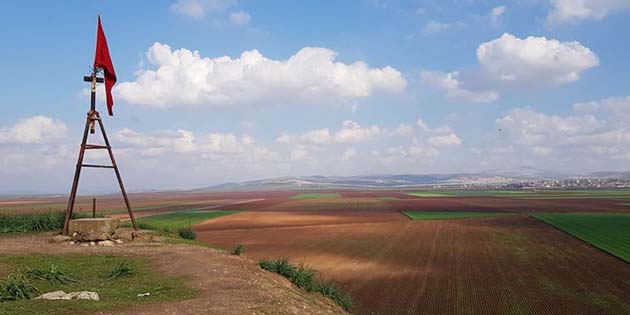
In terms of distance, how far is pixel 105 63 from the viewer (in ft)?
75.0

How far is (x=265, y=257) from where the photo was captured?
3562 cm

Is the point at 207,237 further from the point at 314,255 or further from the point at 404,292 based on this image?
the point at 404,292

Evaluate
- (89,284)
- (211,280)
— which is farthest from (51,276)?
(211,280)

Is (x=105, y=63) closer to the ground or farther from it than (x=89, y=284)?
farther from it

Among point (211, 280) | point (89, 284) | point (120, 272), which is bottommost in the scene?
point (211, 280)

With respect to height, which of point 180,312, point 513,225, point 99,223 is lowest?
point 513,225

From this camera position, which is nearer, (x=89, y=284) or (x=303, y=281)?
(x=89, y=284)

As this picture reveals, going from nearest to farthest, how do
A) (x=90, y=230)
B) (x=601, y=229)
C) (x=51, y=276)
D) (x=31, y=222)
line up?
(x=51, y=276)
(x=90, y=230)
(x=31, y=222)
(x=601, y=229)

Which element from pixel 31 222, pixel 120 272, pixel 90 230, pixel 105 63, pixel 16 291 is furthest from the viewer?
pixel 31 222

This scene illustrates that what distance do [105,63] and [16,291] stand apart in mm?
14309

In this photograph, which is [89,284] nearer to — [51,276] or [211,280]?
[51,276]

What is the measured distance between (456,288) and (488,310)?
431 centimetres

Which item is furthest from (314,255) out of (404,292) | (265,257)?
(404,292)

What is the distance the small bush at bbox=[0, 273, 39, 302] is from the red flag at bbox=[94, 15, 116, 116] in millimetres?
12476
